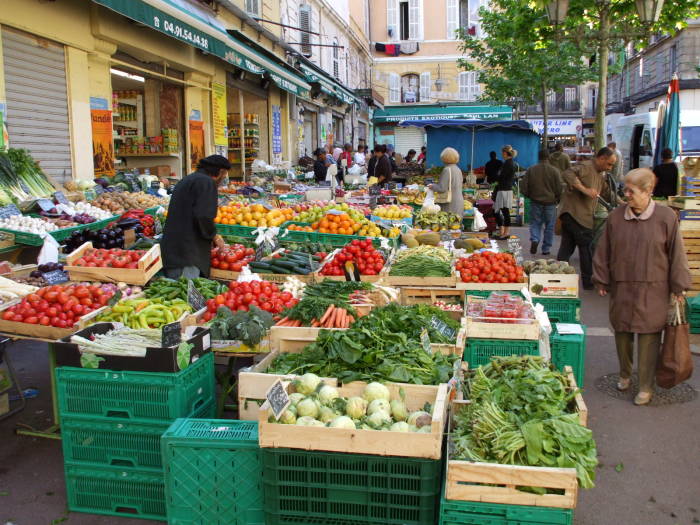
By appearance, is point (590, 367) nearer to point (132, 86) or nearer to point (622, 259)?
point (622, 259)

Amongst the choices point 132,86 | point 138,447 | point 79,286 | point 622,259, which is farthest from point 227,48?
point 138,447

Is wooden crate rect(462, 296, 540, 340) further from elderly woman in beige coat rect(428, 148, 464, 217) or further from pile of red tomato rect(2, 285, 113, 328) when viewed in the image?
elderly woman in beige coat rect(428, 148, 464, 217)

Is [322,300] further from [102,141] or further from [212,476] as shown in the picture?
[102,141]

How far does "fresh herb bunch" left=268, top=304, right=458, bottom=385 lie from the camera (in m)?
3.65

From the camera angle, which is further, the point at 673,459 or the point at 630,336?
the point at 630,336

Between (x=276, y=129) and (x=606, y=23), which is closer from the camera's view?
(x=606, y=23)

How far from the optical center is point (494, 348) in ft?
16.7

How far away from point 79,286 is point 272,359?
6.20 feet

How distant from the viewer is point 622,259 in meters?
5.38

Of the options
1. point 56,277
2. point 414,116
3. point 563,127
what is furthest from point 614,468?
point 563,127

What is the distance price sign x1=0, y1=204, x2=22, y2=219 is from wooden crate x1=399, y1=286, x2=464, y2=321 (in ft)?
15.5

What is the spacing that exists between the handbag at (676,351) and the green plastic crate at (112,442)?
381 cm

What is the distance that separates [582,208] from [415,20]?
122 feet

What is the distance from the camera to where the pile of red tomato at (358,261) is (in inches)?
271
